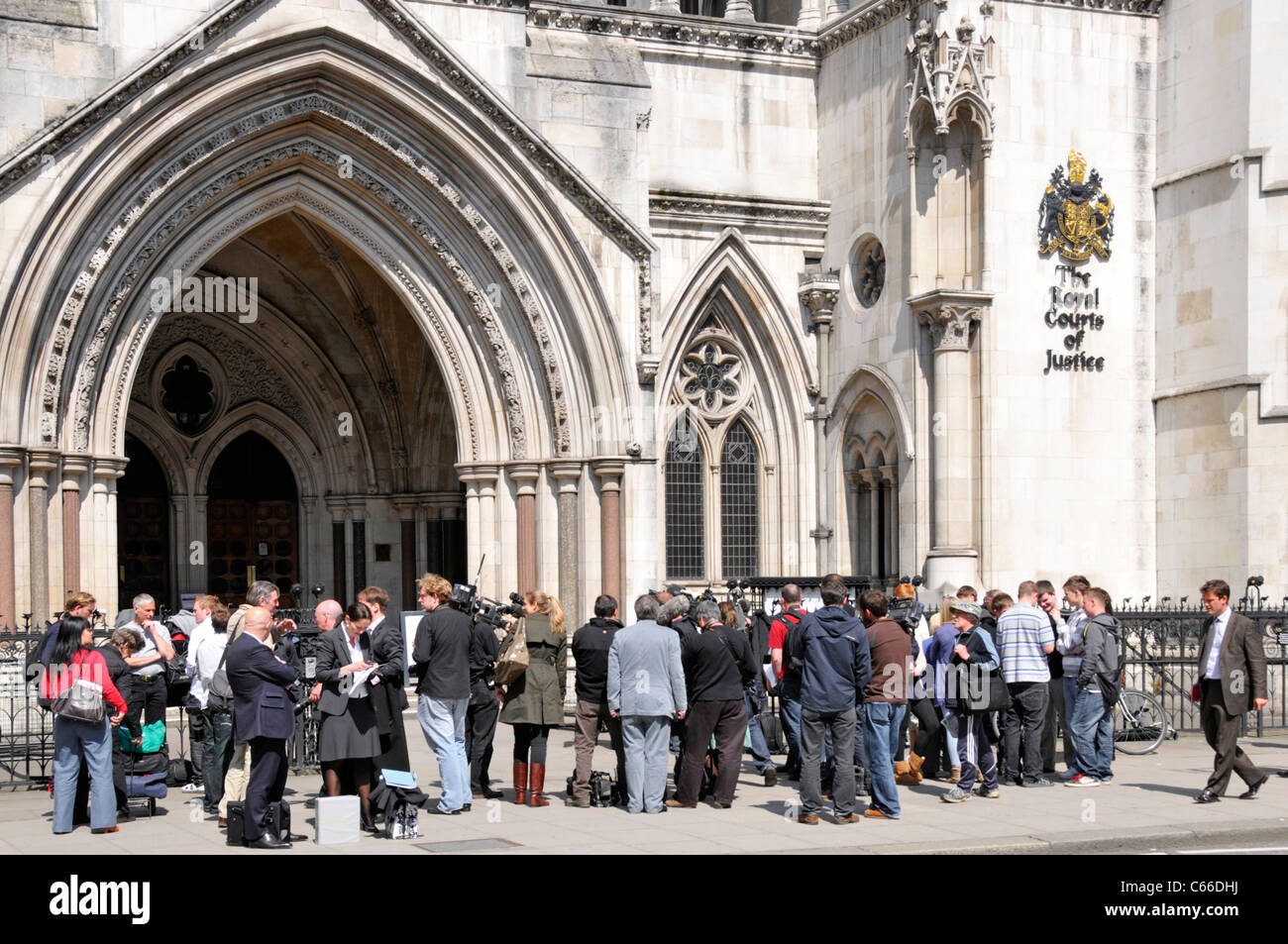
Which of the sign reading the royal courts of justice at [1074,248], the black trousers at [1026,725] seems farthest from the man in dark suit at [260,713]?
the sign reading the royal courts of justice at [1074,248]

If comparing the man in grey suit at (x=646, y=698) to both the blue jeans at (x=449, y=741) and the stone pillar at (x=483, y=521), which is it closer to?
the blue jeans at (x=449, y=741)

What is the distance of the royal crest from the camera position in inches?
897

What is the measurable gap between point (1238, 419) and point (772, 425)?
255 inches

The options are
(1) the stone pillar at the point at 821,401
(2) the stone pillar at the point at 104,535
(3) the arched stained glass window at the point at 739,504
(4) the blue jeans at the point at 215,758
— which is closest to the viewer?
(4) the blue jeans at the point at 215,758

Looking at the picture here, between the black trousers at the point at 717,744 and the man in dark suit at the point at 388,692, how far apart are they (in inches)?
100

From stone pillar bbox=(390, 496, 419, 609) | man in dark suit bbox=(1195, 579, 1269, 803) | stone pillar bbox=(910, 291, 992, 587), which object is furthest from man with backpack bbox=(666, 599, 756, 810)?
stone pillar bbox=(390, 496, 419, 609)

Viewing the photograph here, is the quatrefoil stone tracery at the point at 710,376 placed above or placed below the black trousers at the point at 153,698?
above

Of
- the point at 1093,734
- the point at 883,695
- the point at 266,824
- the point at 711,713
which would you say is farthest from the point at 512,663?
the point at 1093,734

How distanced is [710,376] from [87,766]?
45.6 ft

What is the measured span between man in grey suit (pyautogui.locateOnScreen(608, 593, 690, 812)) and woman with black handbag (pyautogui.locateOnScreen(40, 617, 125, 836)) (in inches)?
152

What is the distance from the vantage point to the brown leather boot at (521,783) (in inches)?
562

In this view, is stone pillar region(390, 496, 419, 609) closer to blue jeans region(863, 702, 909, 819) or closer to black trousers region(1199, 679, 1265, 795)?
blue jeans region(863, 702, 909, 819)
